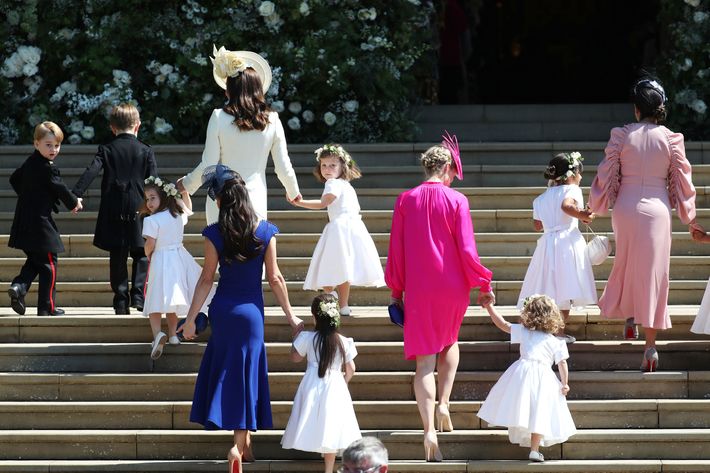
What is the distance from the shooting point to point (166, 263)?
9984 mm

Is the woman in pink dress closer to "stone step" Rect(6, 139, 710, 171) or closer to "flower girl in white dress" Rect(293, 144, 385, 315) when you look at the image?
"flower girl in white dress" Rect(293, 144, 385, 315)

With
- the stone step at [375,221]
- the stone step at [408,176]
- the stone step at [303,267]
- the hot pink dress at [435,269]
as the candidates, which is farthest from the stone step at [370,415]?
the stone step at [408,176]

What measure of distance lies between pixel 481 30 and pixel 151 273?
12.5 metres

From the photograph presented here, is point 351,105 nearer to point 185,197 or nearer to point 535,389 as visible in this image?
point 185,197

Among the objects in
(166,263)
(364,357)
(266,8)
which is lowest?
(364,357)

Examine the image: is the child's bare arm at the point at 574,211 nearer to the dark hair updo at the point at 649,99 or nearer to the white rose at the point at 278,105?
the dark hair updo at the point at 649,99

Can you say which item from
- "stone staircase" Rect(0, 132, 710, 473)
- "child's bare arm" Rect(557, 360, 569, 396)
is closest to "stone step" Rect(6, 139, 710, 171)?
"stone staircase" Rect(0, 132, 710, 473)

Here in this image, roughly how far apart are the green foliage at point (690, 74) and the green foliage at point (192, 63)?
2.50m

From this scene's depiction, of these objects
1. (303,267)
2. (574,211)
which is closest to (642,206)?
(574,211)

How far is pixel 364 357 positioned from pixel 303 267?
172cm

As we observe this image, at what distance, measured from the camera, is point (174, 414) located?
9.62 m

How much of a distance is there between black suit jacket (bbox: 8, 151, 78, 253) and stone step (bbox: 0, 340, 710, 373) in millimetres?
817

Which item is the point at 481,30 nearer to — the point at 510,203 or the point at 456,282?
the point at 510,203

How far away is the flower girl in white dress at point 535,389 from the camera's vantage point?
8.87 meters
